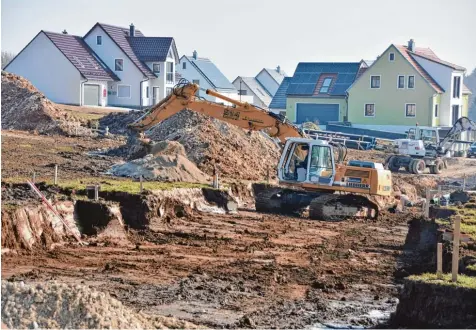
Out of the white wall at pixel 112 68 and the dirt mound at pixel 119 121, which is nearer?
the dirt mound at pixel 119 121

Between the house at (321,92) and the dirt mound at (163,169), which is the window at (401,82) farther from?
the dirt mound at (163,169)

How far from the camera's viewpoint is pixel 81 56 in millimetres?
62219

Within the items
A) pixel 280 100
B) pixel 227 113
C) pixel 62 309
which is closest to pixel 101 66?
pixel 280 100

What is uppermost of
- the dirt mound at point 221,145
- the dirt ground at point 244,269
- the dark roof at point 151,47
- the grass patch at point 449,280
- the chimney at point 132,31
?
the chimney at point 132,31

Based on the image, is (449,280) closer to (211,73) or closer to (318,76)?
(318,76)

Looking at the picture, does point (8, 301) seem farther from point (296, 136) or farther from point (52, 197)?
point (296, 136)

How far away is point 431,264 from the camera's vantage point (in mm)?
19188

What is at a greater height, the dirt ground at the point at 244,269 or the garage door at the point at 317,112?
the garage door at the point at 317,112

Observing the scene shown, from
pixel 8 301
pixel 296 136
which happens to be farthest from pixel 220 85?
pixel 8 301

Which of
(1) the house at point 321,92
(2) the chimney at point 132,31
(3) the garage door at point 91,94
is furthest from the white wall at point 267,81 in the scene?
(3) the garage door at point 91,94

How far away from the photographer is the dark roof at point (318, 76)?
6769cm

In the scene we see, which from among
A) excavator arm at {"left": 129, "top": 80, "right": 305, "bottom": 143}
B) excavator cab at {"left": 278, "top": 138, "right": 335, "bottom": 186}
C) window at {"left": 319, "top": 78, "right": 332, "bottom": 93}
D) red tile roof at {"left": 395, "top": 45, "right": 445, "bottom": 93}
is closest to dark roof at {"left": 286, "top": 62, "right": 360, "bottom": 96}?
window at {"left": 319, "top": 78, "right": 332, "bottom": 93}

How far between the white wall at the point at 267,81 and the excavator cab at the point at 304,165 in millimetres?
64868

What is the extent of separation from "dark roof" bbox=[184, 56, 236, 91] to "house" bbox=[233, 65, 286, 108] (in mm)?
3844
